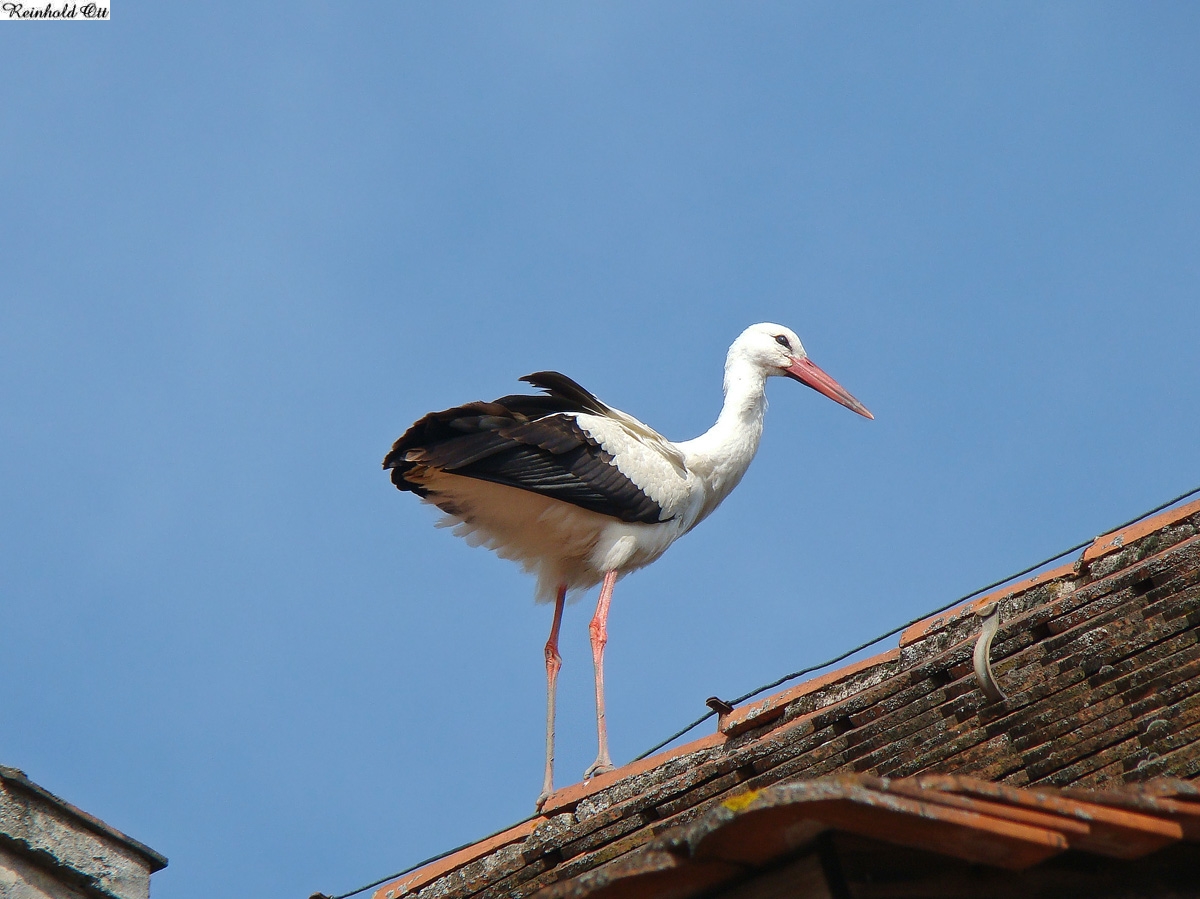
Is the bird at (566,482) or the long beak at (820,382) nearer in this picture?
the bird at (566,482)

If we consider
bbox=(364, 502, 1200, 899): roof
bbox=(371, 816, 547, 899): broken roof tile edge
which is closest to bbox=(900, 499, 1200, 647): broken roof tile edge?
bbox=(364, 502, 1200, 899): roof

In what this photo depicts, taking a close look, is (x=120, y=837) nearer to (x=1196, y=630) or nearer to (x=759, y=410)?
(x=1196, y=630)

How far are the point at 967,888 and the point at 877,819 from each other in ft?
1.16

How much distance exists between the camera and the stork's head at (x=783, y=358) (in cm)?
1143

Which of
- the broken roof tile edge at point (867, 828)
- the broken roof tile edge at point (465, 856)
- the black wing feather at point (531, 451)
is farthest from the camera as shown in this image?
the black wing feather at point (531, 451)

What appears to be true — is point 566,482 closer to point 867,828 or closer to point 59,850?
point 59,850

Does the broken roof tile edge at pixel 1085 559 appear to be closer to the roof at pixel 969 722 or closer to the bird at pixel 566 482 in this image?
the roof at pixel 969 722

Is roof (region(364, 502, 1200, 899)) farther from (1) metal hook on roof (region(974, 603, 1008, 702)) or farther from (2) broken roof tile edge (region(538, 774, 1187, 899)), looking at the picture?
(2) broken roof tile edge (region(538, 774, 1187, 899))

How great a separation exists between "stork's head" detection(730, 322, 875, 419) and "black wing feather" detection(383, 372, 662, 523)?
2.06 m

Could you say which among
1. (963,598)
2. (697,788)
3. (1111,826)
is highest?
(963,598)

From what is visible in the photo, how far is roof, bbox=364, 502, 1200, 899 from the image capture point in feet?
15.1

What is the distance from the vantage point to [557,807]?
6.33m

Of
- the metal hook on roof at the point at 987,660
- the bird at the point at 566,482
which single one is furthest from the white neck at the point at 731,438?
the metal hook on roof at the point at 987,660

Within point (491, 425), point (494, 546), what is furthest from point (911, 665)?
point (494, 546)
